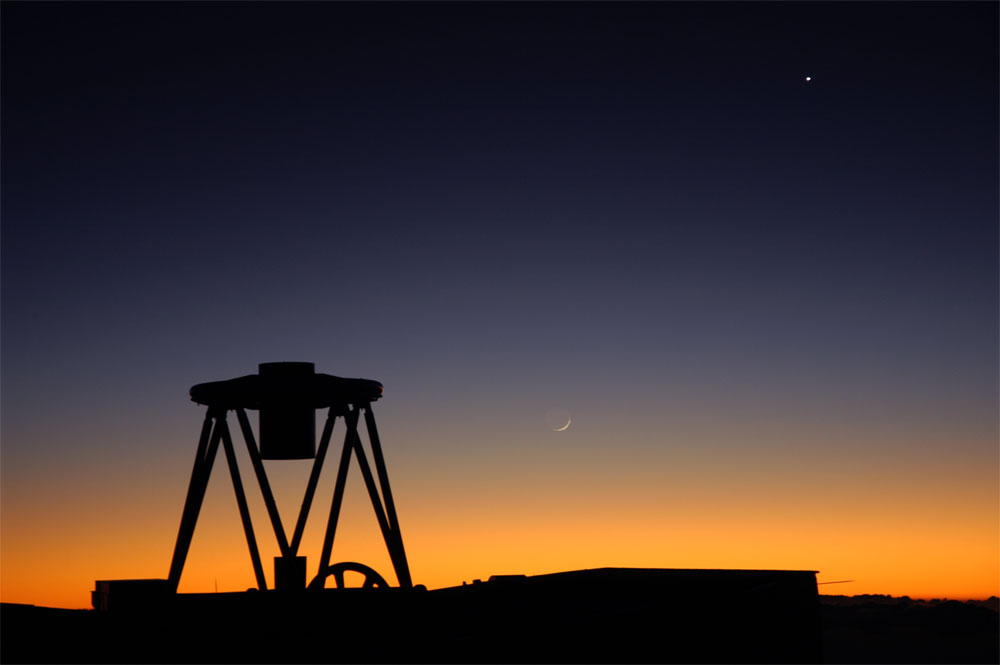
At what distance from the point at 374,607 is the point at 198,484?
5.07 meters

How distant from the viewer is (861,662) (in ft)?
175

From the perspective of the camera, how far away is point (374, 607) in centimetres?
1506

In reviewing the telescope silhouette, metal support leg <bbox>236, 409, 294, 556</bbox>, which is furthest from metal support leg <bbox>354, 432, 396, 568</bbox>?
metal support leg <bbox>236, 409, 294, 556</bbox>

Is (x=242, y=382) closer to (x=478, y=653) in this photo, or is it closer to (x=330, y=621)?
(x=330, y=621)

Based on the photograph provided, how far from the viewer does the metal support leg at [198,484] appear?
17.9 m

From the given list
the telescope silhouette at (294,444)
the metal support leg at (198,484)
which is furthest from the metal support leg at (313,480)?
the metal support leg at (198,484)

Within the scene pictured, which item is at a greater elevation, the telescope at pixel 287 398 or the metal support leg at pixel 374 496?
the telescope at pixel 287 398

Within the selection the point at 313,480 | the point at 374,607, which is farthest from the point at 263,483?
the point at 374,607

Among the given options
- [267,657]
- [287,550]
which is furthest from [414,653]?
[287,550]

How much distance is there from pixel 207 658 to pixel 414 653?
2586 mm

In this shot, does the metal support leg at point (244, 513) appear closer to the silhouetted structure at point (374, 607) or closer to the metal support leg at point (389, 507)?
the silhouetted structure at point (374, 607)

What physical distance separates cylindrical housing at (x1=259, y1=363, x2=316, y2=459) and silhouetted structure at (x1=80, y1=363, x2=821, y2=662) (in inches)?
1.0

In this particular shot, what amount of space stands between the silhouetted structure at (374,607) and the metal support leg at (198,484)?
0.02 m

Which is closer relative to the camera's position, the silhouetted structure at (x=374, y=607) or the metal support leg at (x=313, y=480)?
the silhouetted structure at (x=374, y=607)
